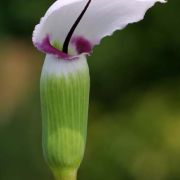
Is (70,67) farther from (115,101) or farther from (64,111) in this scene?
(115,101)

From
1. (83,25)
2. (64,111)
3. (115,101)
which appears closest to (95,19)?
(83,25)

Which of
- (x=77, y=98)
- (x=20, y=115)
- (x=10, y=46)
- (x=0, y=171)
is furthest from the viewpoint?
(x=10, y=46)

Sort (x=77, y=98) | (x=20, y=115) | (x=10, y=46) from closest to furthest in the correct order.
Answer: (x=77, y=98), (x=20, y=115), (x=10, y=46)

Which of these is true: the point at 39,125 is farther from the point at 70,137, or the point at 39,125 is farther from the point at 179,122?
the point at 70,137

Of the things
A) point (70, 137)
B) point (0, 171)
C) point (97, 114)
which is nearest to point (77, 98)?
point (70, 137)

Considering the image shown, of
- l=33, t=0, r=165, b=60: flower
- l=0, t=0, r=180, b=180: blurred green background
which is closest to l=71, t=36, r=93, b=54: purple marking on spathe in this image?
l=33, t=0, r=165, b=60: flower
